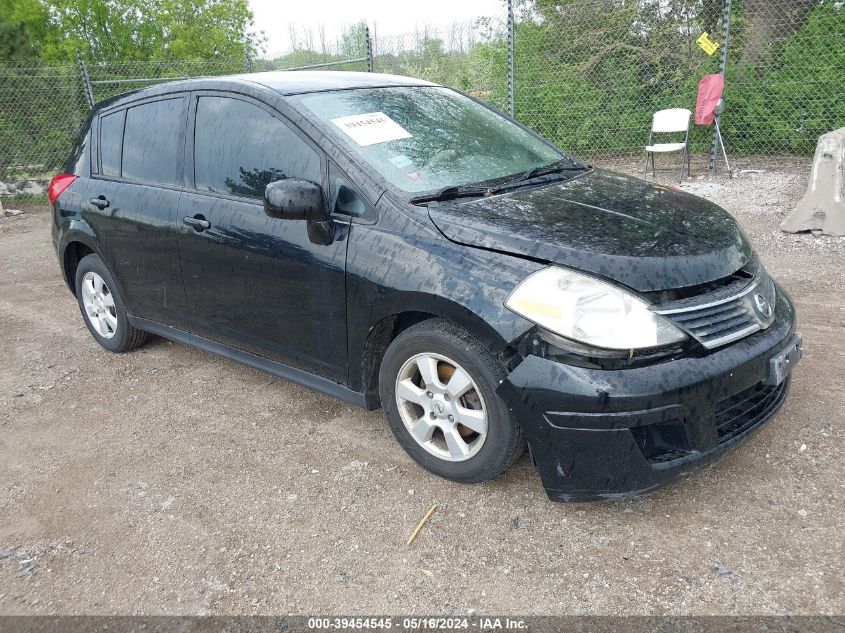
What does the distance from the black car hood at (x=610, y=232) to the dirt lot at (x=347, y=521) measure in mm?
936

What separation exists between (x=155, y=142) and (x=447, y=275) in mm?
2274

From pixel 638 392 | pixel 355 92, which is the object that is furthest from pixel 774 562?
pixel 355 92

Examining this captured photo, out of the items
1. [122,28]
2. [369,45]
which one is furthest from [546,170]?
[122,28]

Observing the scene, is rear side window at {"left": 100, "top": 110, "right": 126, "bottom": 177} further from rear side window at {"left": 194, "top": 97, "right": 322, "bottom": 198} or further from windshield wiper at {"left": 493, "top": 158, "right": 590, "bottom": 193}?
windshield wiper at {"left": 493, "top": 158, "right": 590, "bottom": 193}

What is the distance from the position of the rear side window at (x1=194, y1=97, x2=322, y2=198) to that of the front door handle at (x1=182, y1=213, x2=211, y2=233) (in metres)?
0.16

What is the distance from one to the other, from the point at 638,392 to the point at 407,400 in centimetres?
102

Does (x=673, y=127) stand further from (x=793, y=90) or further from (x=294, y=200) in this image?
(x=294, y=200)

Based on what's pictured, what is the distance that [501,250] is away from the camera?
2607 millimetres

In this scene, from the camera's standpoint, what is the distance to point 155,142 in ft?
13.0

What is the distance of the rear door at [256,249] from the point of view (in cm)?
311

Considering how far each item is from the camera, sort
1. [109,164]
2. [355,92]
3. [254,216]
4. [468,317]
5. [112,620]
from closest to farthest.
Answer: [112,620], [468,317], [254,216], [355,92], [109,164]

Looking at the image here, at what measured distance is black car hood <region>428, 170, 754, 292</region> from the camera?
249cm

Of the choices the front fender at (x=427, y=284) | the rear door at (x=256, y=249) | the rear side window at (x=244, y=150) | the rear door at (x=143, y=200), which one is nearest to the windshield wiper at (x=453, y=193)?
the front fender at (x=427, y=284)

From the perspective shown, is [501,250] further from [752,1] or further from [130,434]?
[752,1]
